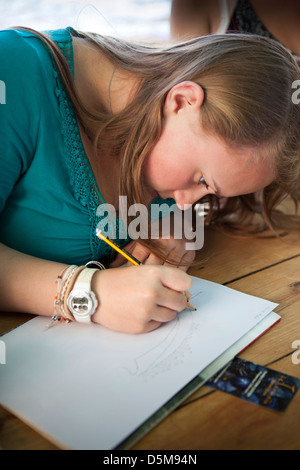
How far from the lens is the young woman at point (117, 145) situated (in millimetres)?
616

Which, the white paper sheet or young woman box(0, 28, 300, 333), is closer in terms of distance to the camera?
the white paper sheet

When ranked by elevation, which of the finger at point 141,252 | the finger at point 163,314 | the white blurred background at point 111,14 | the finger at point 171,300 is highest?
the white blurred background at point 111,14

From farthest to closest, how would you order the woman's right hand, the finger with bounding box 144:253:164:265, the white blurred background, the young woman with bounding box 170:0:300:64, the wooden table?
the white blurred background → the young woman with bounding box 170:0:300:64 → the finger with bounding box 144:253:164:265 → the woman's right hand → the wooden table

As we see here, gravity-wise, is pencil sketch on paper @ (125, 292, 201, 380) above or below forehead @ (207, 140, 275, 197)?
below

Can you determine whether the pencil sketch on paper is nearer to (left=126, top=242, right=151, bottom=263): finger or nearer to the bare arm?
the bare arm

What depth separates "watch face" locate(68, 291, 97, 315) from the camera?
1.95 feet

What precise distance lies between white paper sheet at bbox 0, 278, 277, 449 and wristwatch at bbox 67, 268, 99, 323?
0.9 inches

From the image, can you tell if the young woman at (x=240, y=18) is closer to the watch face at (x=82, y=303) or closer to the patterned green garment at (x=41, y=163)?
the patterned green garment at (x=41, y=163)

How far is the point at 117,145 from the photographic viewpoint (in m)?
0.75

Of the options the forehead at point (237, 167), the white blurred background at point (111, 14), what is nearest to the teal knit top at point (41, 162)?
the forehead at point (237, 167)

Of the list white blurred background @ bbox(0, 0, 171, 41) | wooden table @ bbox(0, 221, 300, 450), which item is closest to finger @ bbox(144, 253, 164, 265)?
wooden table @ bbox(0, 221, 300, 450)

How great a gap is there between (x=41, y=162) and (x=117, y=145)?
14 cm

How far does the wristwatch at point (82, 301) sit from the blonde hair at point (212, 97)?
20 centimetres

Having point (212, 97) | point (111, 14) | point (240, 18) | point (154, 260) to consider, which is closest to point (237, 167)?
point (212, 97)
